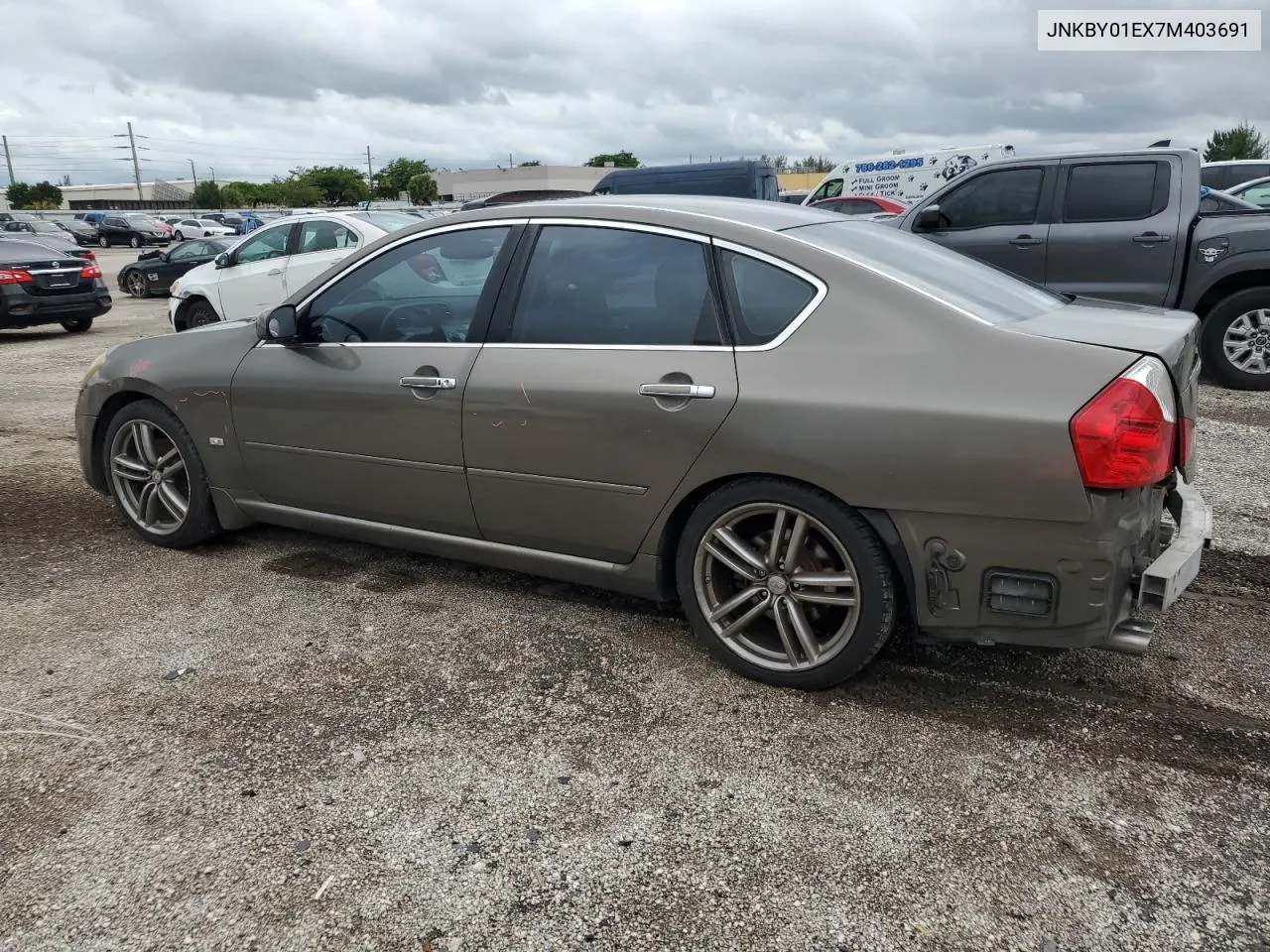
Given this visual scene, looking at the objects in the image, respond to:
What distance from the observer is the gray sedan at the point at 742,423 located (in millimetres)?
2701

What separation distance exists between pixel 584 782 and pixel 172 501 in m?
2.84

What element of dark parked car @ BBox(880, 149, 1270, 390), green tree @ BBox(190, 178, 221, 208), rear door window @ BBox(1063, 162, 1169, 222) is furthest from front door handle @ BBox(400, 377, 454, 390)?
green tree @ BBox(190, 178, 221, 208)

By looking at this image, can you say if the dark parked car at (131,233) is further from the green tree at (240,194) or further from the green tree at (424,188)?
the green tree at (240,194)

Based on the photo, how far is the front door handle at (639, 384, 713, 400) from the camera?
3.09 metres

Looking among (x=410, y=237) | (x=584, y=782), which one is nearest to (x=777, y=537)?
(x=584, y=782)

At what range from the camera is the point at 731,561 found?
3.17m

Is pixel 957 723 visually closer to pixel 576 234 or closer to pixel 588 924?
pixel 588 924

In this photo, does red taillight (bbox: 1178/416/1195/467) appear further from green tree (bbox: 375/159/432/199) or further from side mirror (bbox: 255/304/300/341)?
green tree (bbox: 375/159/432/199)

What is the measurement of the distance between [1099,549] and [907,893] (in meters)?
1.06

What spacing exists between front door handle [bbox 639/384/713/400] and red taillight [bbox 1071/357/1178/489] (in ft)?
3.55

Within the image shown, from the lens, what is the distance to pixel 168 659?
138 inches

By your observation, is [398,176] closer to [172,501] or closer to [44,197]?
[44,197]

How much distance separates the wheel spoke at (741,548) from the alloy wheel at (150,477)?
269 centimetres

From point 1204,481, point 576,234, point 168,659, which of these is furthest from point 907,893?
point 1204,481
